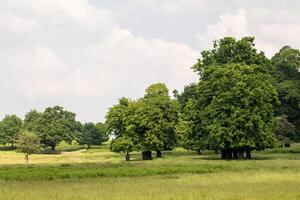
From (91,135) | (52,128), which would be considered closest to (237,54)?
(52,128)

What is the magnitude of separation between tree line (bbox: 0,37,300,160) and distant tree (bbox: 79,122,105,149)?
55.7 metres

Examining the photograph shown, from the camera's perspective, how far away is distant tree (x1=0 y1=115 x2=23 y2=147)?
173 metres

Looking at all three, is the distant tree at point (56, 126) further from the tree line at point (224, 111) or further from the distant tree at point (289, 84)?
the distant tree at point (289, 84)

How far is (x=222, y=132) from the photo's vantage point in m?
73.0

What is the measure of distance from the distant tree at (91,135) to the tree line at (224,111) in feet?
183

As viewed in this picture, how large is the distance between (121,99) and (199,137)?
23315mm

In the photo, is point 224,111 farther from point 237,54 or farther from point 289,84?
point 289,84

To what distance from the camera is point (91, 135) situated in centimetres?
18262

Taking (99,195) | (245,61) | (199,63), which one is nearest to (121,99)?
(199,63)

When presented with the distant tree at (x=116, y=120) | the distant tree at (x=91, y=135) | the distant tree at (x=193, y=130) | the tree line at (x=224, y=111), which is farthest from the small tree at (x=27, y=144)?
the distant tree at (x=91, y=135)

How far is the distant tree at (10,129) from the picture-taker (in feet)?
568

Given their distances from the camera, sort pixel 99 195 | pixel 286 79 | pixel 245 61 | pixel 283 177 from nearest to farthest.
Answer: pixel 99 195
pixel 283 177
pixel 245 61
pixel 286 79

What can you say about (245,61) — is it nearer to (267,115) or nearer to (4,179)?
(267,115)

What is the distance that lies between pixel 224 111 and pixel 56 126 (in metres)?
88.3
